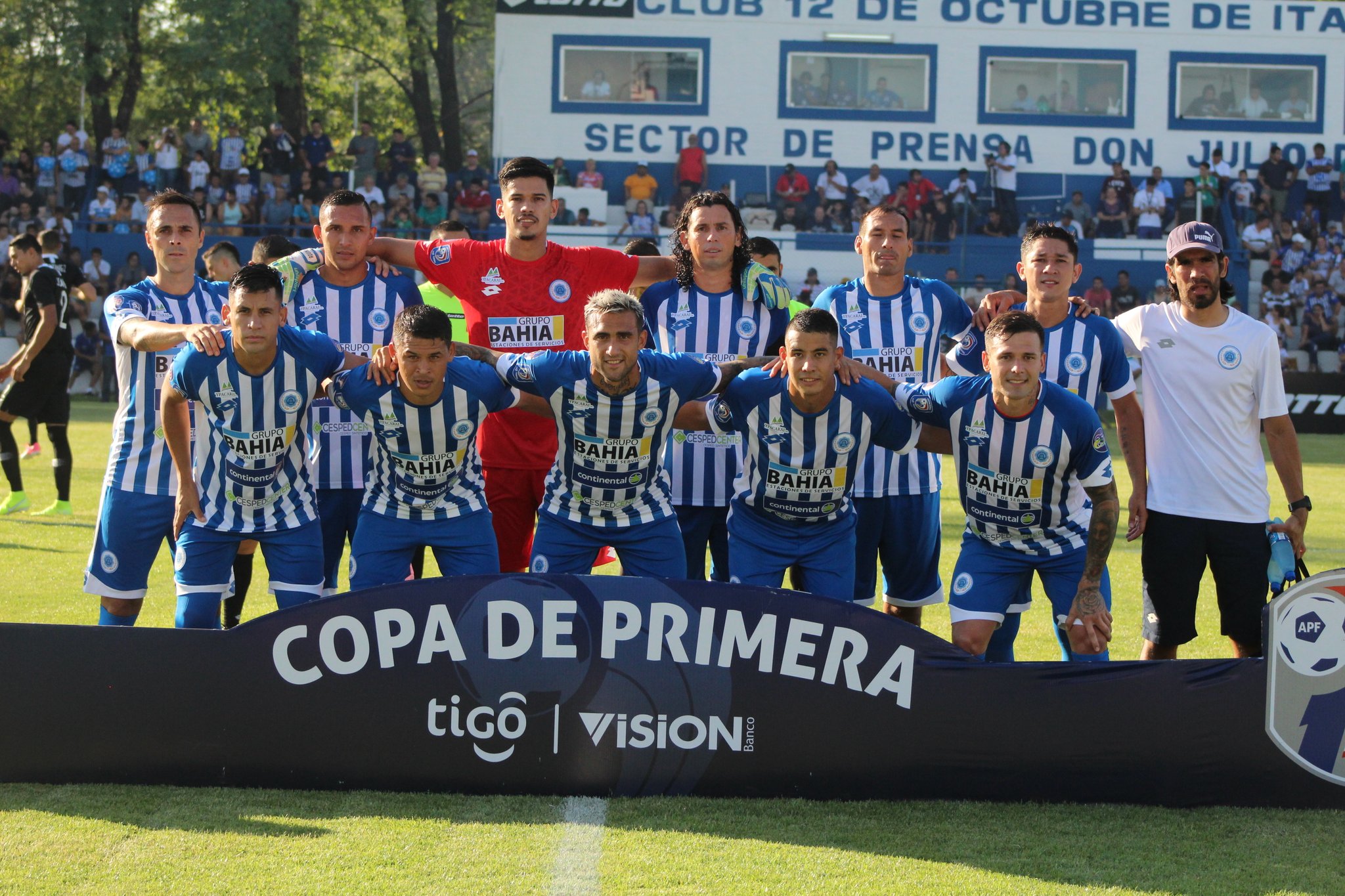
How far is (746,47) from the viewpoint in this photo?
24875mm

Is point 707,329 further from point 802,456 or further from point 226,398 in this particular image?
point 226,398

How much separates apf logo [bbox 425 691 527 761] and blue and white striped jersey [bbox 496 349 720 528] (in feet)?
3.24

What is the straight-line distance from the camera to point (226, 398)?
5031mm

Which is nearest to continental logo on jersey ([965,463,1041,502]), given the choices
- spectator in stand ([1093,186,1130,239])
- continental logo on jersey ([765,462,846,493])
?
continental logo on jersey ([765,462,846,493])

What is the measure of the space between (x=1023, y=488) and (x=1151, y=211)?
2095 cm

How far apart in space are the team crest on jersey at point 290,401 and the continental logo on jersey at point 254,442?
82 millimetres

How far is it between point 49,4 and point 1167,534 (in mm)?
29123

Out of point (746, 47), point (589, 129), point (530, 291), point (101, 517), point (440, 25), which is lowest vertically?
point (101, 517)

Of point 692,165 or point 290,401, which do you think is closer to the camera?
point 290,401

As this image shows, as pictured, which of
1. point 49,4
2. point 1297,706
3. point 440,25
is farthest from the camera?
point 440,25

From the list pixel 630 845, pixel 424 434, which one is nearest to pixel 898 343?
pixel 424 434

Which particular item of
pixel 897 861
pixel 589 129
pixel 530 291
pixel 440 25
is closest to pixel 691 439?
pixel 530 291

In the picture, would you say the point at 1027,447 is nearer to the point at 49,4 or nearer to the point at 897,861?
the point at 897,861

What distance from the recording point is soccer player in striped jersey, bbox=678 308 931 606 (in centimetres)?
510
